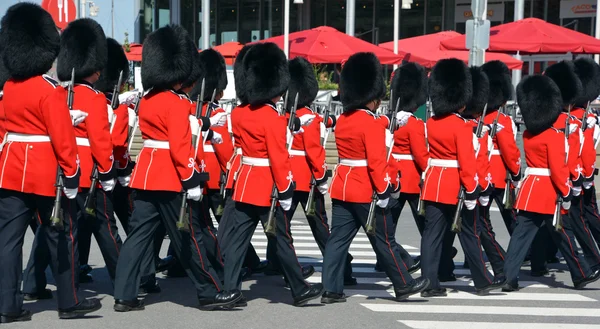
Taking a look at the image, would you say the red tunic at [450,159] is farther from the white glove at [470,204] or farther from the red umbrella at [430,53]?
the red umbrella at [430,53]

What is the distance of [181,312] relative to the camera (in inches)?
270

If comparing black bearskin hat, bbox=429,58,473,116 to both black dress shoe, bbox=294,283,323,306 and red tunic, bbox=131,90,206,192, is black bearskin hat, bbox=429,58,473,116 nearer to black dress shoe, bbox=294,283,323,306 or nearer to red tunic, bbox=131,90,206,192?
black dress shoe, bbox=294,283,323,306

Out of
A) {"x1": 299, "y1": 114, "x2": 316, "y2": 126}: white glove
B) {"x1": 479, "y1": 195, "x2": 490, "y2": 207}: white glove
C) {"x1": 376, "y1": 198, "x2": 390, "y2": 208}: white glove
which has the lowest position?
{"x1": 479, "y1": 195, "x2": 490, "y2": 207}: white glove

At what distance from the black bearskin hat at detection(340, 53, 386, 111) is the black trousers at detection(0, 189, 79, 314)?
214cm

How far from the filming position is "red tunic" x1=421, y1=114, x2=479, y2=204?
739 centimetres

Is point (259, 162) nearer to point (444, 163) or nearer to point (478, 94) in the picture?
point (444, 163)

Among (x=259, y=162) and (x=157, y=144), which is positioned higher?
(x=157, y=144)

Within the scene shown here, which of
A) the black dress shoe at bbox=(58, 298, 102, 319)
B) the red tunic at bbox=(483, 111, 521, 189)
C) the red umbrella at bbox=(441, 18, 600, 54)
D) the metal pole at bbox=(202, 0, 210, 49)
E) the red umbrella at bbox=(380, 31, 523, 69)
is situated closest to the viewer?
the black dress shoe at bbox=(58, 298, 102, 319)

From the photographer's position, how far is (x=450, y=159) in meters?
7.56

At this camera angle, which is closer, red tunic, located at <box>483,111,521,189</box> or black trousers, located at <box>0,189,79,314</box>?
black trousers, located at <box>0,189,79,314</box>

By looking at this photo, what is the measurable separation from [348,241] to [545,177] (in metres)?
1.71

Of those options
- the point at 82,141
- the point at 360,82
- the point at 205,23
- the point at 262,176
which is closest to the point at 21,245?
the point at 82,141

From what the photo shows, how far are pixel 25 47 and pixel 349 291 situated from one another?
3126 mm

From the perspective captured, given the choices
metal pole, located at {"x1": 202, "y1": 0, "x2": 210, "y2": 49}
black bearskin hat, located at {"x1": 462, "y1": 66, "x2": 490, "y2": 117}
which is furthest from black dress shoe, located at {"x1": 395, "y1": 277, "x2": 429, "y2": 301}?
metal pole, located at {"x1": 202, "y1": 0, "x2": 210, "y2": 49}
